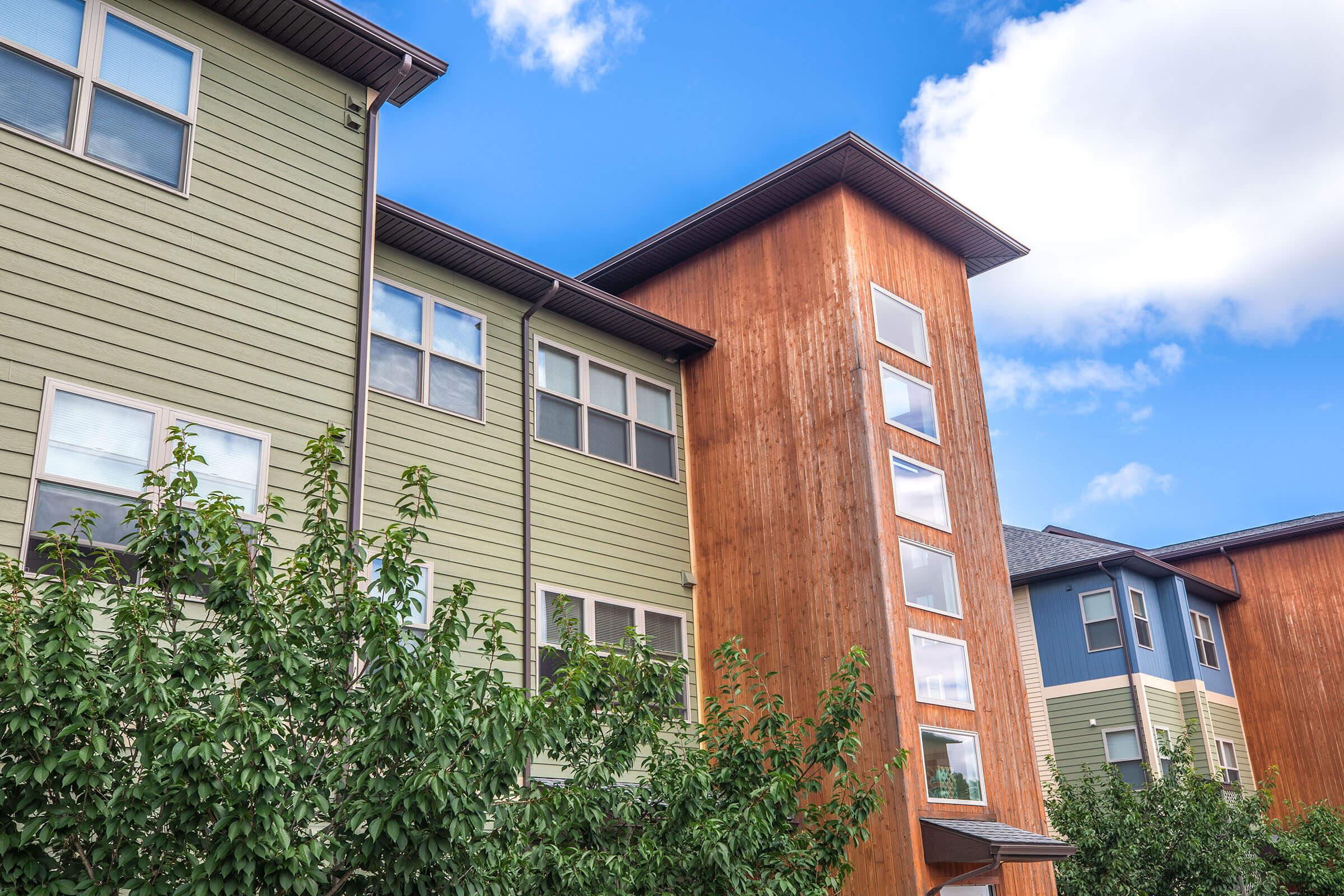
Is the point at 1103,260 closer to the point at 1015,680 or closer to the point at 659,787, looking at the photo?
the point at 1015,680

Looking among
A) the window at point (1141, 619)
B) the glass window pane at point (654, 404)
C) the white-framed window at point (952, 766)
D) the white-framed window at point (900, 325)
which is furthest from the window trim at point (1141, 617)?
the glass window pane at point (654, 404)

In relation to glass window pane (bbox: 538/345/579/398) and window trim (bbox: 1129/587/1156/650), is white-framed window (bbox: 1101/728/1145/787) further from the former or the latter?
glass window pane (bbox: 538/345/579/398)

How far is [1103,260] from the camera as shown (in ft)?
304

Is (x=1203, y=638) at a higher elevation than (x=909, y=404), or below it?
below

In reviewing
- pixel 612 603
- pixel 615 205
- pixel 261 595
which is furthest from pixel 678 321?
pixel 615 205

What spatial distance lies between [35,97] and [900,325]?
1161cm

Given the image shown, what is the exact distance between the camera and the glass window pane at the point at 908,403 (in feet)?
52.3

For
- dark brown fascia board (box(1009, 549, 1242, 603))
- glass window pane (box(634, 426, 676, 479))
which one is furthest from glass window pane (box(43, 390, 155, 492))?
dark brown fascia board (box(1009, 549, 1242, 603))

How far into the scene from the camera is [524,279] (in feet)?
49.5

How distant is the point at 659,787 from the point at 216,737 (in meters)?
4.85

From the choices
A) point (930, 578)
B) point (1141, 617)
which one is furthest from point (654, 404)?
point (1141, 617)

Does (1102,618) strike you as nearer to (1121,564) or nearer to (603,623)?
(1121,564)

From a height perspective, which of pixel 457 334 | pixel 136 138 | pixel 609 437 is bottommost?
pixel 609 437

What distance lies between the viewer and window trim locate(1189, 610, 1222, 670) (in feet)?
88.0
